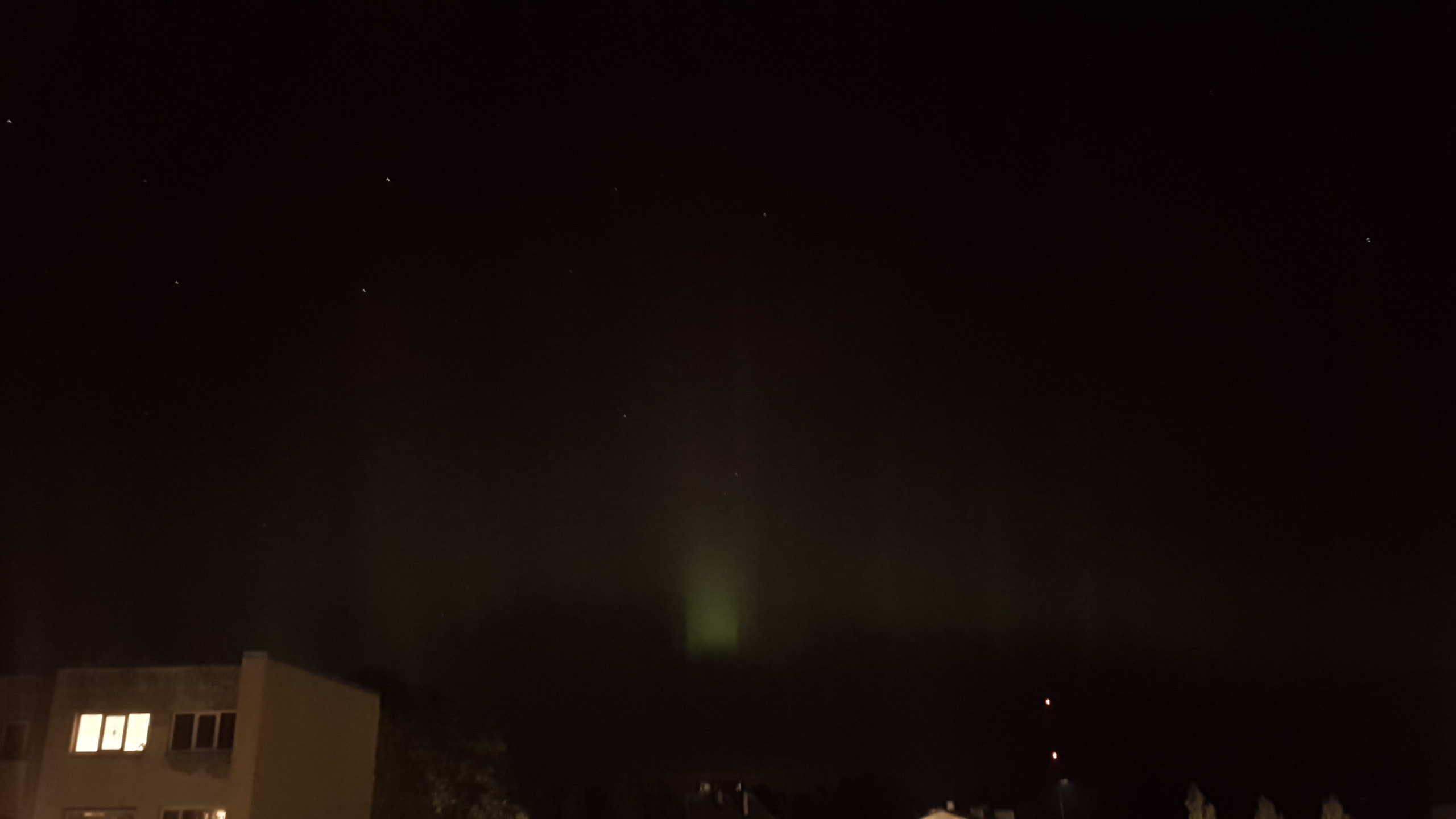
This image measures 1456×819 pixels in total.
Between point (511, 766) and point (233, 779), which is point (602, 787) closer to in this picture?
point (511, 766)

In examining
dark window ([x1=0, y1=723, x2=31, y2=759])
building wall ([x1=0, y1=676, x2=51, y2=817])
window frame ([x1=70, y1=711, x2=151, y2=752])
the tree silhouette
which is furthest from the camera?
the tree silhouette

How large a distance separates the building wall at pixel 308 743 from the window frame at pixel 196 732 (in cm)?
59

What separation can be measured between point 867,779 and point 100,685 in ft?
232

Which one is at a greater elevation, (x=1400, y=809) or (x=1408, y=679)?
(x=1408, y=679)

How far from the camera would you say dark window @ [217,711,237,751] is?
94.4 ft

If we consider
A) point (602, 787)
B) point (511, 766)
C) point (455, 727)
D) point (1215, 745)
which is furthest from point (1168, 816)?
point (455, 727)

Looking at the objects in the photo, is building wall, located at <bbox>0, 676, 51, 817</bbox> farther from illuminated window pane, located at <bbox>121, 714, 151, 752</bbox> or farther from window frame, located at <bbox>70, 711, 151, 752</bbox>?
illuminated window pane, located at <bbox>121, 714, 151, 752</bbox>

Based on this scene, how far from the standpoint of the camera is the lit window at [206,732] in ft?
94.4

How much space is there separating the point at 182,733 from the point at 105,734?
68.6 inches

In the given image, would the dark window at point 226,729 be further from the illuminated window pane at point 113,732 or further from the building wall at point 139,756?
the illuminated window pane at point 113,732

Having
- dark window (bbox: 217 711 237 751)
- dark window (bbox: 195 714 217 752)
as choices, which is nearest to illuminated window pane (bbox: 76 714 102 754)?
dark window (bbox: 195 714 217 752)

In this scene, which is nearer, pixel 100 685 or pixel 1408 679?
pixel 100 685

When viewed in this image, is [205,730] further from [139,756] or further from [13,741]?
[13,741]

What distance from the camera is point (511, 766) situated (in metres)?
63.9
